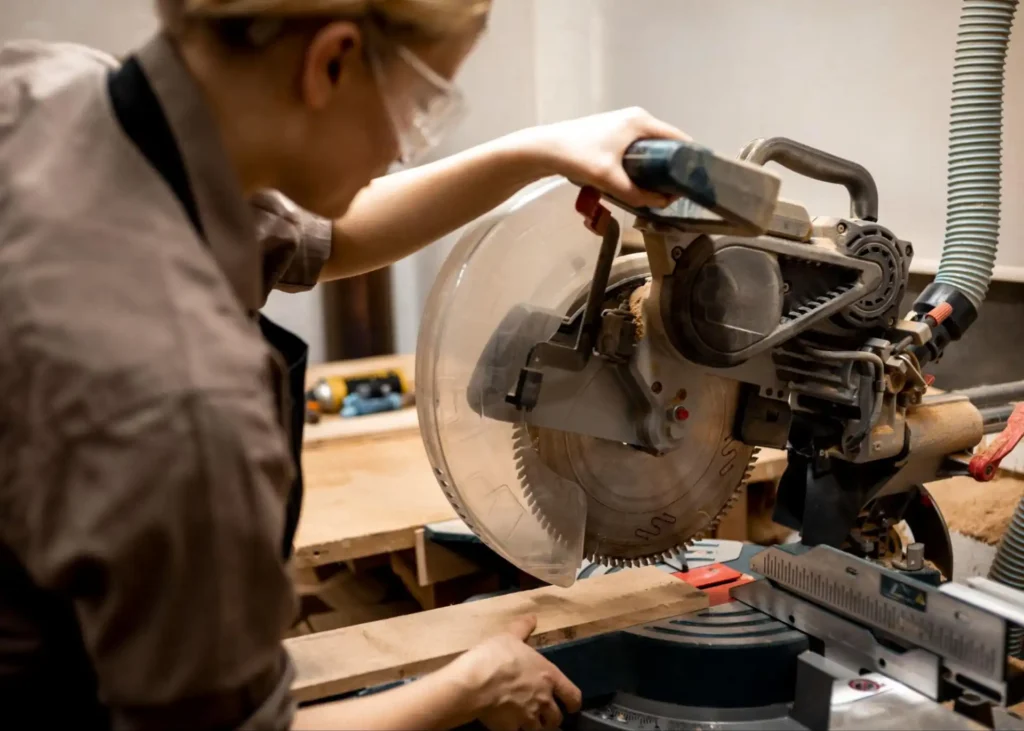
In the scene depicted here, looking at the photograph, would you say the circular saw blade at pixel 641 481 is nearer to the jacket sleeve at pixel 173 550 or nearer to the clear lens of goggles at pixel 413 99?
the clear lens of goggles at pixel 413 99

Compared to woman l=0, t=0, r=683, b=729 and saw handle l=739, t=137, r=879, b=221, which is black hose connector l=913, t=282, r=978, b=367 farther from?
woman l=0, t=0, r=683, b=729

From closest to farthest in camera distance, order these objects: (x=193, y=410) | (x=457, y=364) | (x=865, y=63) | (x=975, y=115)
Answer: (x=193, y=410), (x=457, y=364), (x=975, y=115), (x=865, y=63)

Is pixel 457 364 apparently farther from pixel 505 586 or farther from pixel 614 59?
pixel 614 59

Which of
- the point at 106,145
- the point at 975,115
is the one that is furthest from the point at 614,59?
the point at 106,145

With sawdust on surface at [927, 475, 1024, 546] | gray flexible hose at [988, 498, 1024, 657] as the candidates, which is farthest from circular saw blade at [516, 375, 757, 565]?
sawdust on surface at [927, 475, 1024, 546]

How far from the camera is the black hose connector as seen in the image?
116cm

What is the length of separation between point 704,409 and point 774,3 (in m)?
1.67

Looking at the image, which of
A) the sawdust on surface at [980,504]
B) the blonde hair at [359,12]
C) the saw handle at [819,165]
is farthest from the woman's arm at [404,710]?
the sawdust on surface at [980,504]

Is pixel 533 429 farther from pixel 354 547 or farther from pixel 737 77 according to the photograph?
pixel 737 77

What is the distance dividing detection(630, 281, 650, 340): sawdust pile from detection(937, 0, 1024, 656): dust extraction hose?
0.53 metres

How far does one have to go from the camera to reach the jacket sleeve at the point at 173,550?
1.56ft

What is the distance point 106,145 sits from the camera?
55 cm

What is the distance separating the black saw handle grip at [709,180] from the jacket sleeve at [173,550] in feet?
1.45

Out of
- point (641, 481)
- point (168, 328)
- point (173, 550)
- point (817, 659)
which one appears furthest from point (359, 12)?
point (817, 659)
